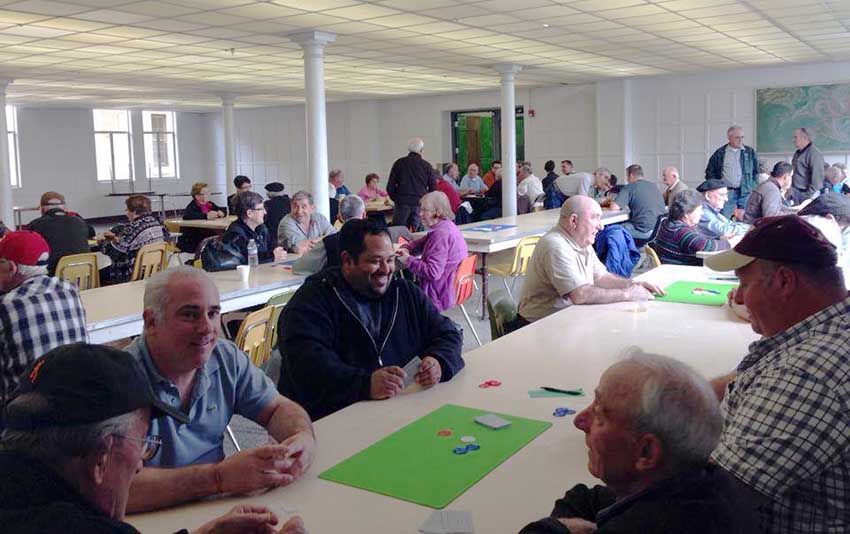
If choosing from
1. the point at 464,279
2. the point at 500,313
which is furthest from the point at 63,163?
the point at 500,313

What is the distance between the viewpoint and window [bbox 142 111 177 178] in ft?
67.0

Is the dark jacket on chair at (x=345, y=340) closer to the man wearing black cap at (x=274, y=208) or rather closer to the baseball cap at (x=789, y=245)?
the baseball cap at (x=789, y=245)

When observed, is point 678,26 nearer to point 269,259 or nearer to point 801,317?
point 269,259

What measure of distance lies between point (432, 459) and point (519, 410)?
1.70 feet

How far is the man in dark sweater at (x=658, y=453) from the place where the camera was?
1437mm

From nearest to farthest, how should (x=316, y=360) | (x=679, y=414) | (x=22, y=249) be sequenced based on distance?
(x=679, y=414), (x=316, y=360), (x=22, y=249)

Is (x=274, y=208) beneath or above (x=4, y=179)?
beneath

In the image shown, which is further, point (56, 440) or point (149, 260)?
point (149, 260)

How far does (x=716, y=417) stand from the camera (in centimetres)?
154

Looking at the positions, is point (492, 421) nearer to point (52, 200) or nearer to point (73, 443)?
point (73, 443)

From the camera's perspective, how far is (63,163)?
1866cm

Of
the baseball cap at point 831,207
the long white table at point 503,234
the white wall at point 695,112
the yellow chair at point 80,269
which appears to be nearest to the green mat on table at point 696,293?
the baseball cap at point 831,207

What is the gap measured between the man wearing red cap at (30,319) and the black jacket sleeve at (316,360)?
2.78 feet

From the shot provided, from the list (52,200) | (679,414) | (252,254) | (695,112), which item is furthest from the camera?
(695,112)
